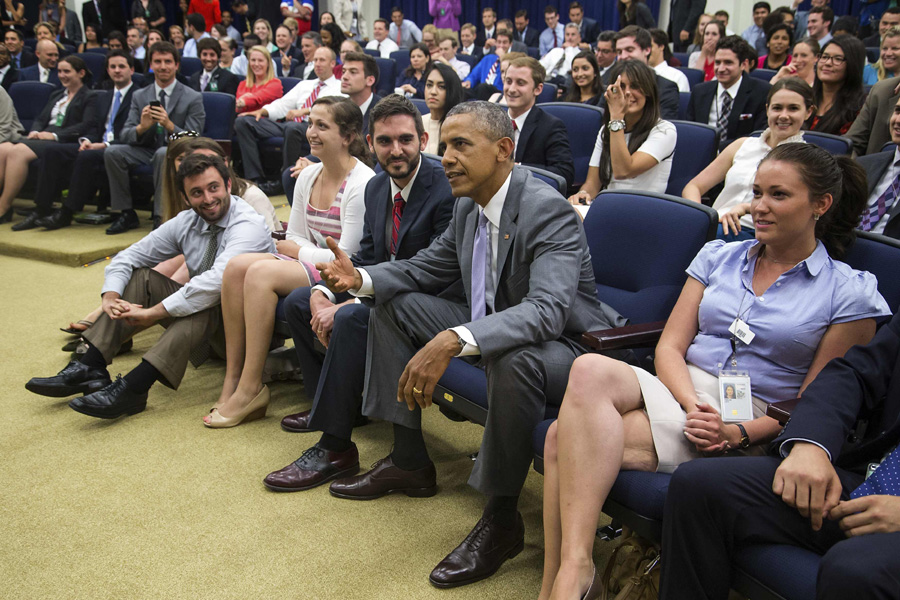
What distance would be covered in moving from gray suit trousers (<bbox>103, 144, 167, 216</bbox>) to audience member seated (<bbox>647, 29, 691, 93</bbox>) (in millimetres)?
3323

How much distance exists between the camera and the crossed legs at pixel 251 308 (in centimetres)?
263

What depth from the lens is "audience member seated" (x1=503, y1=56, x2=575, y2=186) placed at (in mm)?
3598

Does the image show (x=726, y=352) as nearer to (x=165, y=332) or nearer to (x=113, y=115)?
(x=165, y=332)

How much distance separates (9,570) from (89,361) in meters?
1.08

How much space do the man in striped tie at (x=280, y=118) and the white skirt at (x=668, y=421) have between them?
4.32 m

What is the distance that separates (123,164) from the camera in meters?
5.05

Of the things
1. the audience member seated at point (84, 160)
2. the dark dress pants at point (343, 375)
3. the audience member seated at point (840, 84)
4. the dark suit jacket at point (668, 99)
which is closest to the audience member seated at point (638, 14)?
the dark suit jacket at point (668, 99)

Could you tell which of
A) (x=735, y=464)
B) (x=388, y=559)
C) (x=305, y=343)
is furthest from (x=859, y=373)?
(x=305, y=343)

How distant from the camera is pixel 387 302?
6.95 feet

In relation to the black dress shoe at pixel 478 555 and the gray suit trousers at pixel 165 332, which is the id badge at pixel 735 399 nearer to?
the black dress shoe at pixel 478 555

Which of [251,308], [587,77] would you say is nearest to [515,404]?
[251,308]

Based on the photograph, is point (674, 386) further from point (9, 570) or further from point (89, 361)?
point (89, 361)

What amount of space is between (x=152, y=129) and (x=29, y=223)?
1.07m

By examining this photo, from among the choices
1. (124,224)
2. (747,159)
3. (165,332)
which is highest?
(747,159)
